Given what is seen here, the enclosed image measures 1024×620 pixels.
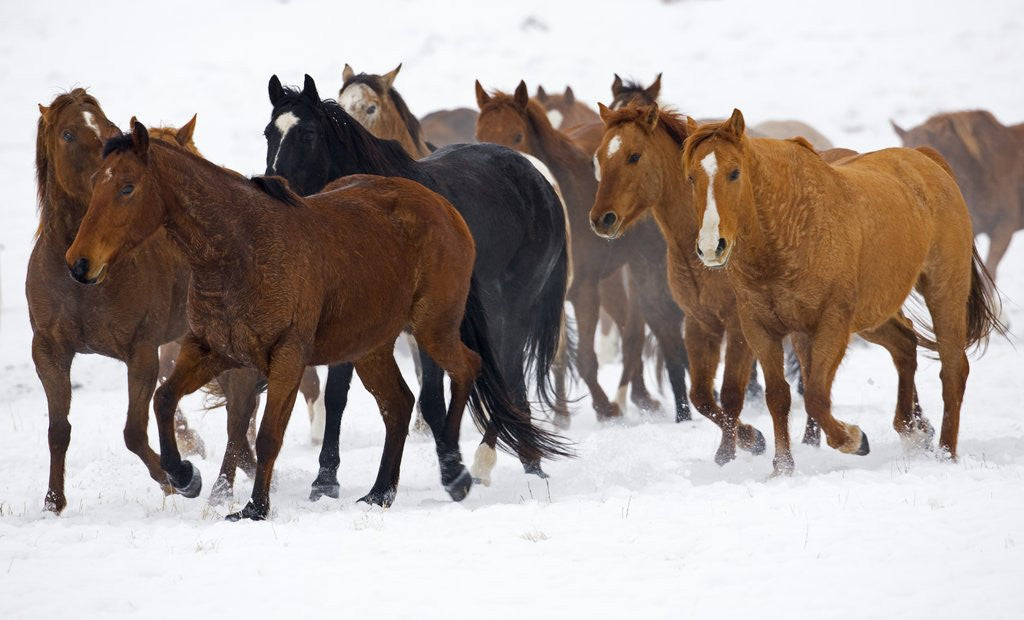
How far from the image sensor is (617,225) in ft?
21.5

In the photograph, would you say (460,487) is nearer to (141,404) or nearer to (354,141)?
(141,404)

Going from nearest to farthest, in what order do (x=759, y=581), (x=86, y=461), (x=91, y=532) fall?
(x=759, y=581) < (x=91, y=532) < (x=86, y=461)

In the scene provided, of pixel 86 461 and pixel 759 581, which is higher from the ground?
pixel 759 581

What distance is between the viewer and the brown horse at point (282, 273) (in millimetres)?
4680

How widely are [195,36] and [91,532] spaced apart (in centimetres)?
2360

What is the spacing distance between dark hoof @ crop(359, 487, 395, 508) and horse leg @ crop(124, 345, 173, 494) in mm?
1038

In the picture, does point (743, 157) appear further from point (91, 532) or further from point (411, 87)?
point (411, 87)

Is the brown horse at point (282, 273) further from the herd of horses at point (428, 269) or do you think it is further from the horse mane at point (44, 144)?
the horse mane at point (44, 144)

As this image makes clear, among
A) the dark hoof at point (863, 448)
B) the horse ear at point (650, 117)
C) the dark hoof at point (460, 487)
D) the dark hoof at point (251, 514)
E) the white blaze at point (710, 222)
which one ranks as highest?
the horse ear at point (650, 117)

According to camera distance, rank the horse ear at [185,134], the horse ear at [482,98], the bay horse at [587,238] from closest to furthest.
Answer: the horse ear at [185,134]
the bay horse at [587,238]
the horse ear at [482,98]

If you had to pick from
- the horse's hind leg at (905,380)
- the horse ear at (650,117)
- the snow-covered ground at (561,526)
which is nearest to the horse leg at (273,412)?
the snow-covered ground at (561,526)

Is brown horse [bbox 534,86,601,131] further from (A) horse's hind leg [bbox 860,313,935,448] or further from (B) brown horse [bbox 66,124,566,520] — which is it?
(B) brown horse [bbox 66,124,566,520]

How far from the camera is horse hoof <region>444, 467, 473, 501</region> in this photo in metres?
5.73

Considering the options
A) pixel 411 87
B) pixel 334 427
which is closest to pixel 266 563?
pixel 334 427
